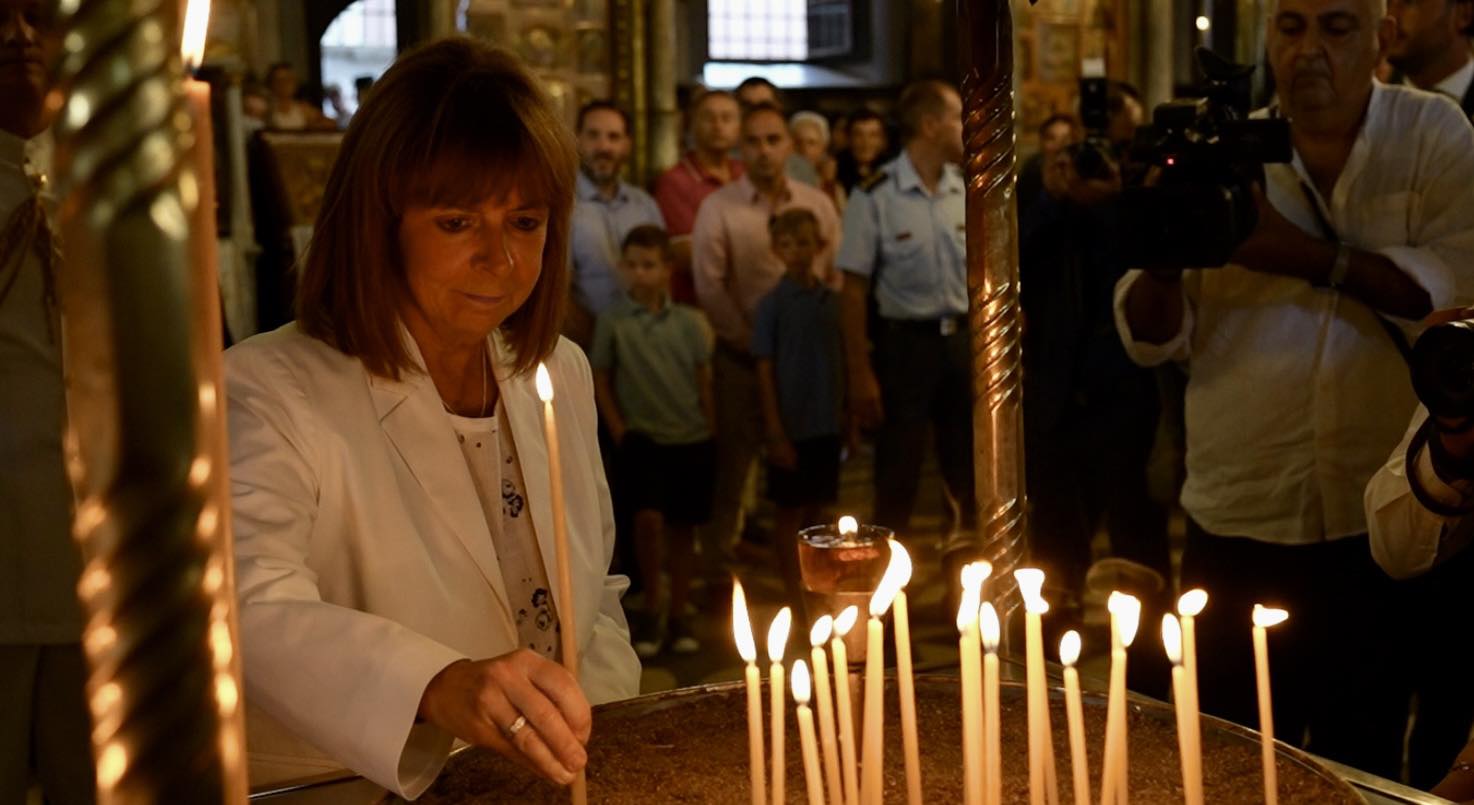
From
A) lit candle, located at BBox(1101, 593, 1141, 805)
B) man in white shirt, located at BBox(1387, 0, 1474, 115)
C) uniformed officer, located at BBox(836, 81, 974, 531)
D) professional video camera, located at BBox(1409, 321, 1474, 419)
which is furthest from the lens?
uniformed officer, located at BBox(836, 81, 974, 531)

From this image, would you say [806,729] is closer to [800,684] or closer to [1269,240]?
[800,684]

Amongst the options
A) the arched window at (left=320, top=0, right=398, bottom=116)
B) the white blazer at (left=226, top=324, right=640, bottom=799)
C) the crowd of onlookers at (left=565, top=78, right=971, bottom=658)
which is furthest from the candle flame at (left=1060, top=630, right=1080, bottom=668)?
the arched window at (left=320, top=0, right=398, bottom=116)

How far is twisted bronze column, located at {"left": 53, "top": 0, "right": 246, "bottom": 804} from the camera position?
1.30 feet

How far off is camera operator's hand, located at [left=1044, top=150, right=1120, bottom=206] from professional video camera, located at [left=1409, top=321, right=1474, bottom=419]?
254 centimetres

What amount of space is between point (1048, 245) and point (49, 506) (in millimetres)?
2891

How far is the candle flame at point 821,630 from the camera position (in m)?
1.19

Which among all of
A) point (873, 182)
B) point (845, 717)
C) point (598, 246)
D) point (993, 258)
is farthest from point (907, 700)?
point (598, 246)

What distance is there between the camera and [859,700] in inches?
58.2

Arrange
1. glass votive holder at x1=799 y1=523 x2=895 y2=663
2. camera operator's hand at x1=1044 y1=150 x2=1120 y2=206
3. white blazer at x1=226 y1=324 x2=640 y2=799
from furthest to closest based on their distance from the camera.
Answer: camera operator's hand at x1=1044 y1=150 x2=1120 y2=206, white blazer at x1=226 y1=324 x2=640 y2=799, glass votive holder at x1=799 y1=523 x2=895 y2=663

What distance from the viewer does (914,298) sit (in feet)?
16.5

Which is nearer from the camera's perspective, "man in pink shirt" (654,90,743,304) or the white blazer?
the white blazer

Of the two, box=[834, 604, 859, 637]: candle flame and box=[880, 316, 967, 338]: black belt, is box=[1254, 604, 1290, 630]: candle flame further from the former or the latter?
box=[880, 316, 967, 338]: black belt

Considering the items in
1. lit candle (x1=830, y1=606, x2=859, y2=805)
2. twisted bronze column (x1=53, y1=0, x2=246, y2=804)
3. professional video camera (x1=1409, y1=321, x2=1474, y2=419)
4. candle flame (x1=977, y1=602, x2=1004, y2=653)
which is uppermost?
twisted bronze column (x1=53, y1=0, x2=246, y2=804)

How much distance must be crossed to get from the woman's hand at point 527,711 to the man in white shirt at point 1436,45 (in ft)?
8.36
